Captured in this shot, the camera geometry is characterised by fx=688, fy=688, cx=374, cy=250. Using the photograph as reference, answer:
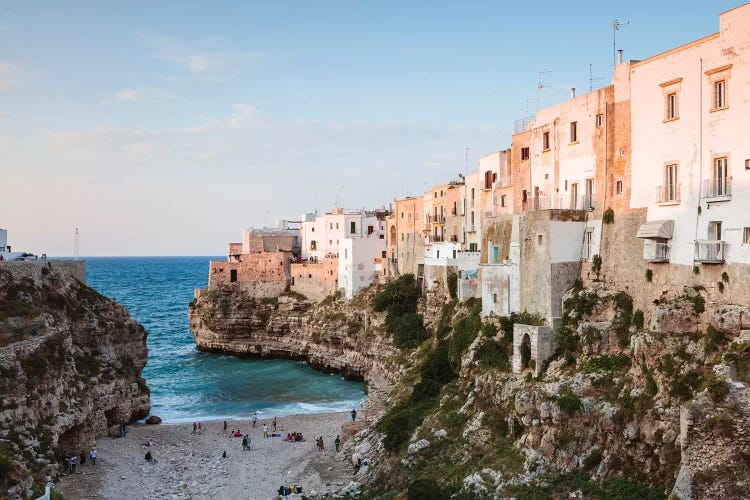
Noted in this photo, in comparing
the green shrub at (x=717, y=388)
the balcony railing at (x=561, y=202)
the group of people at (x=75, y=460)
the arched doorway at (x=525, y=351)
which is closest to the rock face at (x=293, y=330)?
the balcony railing at (x=561, y=202)

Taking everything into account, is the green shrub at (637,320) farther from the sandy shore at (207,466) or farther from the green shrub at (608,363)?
the sandy shore at (207,466)

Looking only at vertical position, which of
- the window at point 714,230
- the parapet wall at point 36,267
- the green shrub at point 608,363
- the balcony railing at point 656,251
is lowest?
the green shrub at point 608,363

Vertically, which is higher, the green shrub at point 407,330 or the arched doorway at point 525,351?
the arched doorway at point 525,351

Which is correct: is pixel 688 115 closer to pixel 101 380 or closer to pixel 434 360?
pixel 434 360

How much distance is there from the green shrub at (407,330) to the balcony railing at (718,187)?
30.0 m

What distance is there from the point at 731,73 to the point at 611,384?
11.7m

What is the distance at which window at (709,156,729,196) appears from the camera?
2392cm

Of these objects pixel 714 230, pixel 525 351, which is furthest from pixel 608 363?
pixel 714 230

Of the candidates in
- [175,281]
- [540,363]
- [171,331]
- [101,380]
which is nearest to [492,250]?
[540,363]

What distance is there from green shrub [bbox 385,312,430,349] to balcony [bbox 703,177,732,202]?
30.1 metres

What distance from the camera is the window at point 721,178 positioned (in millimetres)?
23922

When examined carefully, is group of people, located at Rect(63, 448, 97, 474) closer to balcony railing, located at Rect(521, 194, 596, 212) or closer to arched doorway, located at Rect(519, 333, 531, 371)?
arched doorway, located at Rect(519, 333, 531, 371)

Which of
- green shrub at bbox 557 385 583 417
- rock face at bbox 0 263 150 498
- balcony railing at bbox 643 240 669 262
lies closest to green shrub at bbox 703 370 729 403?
green shrub at bbox 557 385 583 417

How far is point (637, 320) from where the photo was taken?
2697 centimetres
